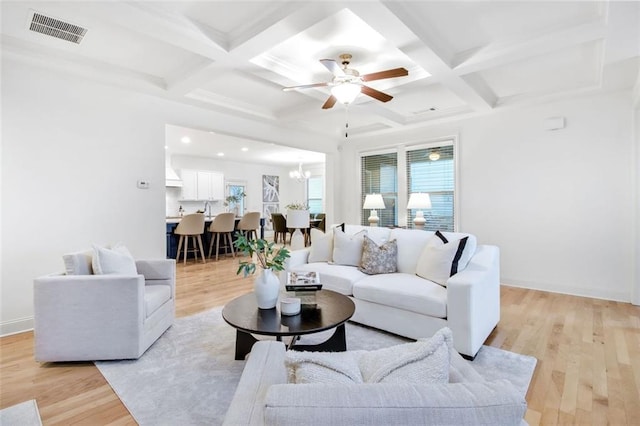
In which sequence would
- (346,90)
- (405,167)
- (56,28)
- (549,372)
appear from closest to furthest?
(549,372) < (56,28) < (346,90) < (405,167)

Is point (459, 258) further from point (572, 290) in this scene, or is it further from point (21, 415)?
point (21, 415)

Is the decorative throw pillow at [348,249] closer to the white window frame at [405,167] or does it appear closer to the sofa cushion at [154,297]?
the sofa cushion at [154,297]

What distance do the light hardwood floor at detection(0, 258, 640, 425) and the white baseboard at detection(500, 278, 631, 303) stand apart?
8.2 inches

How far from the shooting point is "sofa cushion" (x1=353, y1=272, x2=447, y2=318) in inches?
98.4

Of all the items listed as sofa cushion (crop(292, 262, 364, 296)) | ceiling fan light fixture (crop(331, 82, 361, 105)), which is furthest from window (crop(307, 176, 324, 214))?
ceiling fan light fixture (crop(331, 82, 361, 105))

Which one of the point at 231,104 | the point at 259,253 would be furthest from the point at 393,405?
the point at 231,104

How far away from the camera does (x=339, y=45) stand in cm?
289

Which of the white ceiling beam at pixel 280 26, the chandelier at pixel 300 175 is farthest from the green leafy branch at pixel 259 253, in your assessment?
the chandelier at pixel 300 175

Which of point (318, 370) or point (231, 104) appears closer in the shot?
point (318, 370)

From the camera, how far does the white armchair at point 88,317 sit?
7.41 ft

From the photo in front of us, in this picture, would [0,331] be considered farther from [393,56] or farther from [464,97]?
[464,97]

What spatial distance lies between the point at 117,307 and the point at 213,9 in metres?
2.31

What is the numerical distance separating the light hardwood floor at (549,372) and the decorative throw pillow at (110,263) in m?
0.69

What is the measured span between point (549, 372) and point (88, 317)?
331 centimetres
